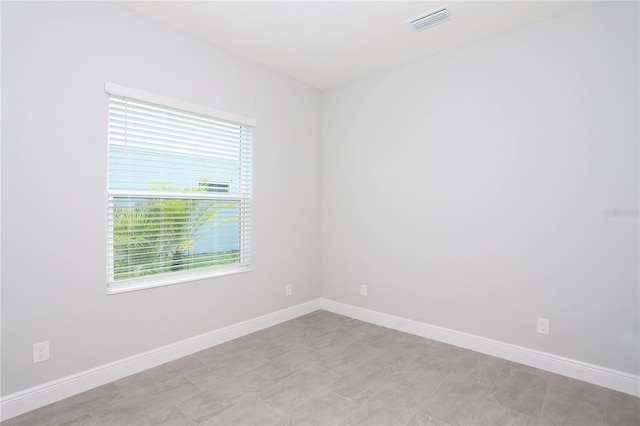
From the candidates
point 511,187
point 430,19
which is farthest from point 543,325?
point 430,19

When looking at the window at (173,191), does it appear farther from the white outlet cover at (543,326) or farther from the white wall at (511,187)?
the white outlet cover at (543,326)

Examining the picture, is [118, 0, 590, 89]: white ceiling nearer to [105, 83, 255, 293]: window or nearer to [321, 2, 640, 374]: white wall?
[321, 2, 640, 374]: white wall

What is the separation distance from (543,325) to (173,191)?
3250 mm

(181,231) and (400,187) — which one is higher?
(400,187)

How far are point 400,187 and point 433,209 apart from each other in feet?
1.43

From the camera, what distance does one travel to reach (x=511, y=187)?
279 centimetres

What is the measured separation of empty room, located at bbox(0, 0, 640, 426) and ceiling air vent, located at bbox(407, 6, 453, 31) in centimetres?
2

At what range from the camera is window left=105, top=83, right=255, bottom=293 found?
252 centimetres

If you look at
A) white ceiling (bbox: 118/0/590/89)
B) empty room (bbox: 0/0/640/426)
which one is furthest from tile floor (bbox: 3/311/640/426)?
white ceiling (bbox: 118/0/590/89)

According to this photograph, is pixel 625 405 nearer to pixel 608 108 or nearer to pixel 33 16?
pixel 608 108

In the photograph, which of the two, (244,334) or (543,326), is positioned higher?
→ (543,326)

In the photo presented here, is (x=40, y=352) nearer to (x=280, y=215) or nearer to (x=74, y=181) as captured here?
(x=74, y=181)

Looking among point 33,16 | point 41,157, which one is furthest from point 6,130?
point 33,16

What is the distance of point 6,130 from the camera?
6.56 feet
